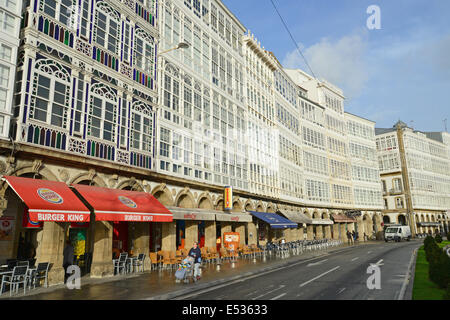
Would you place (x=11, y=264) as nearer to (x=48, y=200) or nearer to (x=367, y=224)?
(x=48, y=200)

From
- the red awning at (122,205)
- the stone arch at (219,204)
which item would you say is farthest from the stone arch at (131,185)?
the stone arch at (219,204)

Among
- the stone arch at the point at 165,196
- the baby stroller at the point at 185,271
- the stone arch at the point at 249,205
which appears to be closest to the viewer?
the baby stroller at the point at 185,271

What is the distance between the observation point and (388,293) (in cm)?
1102

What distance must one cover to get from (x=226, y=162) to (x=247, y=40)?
→ 14.2 m

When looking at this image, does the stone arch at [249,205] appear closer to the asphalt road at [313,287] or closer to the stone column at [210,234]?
the stone column at [210,234]

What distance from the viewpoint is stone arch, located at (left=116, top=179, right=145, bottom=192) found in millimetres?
17453

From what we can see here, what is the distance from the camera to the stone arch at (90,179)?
15.0 metres

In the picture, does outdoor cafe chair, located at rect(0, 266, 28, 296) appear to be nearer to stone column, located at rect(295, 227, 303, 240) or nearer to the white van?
stone column, located at rect(295, 227, 303, 240)

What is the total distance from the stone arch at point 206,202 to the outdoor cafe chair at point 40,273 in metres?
12.5

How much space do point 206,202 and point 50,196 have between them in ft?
44.0

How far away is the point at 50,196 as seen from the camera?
12.6 m

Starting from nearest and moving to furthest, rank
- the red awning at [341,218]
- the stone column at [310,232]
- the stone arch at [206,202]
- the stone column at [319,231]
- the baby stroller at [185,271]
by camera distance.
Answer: the baby stroller at [185,271] < the stone arch at [206,202] < the stone column at [310,232] < the stone column at [319,231] < the red awning at [341,218]

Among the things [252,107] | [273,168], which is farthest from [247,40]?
[273,168]

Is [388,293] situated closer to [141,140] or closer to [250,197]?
[141,140]
